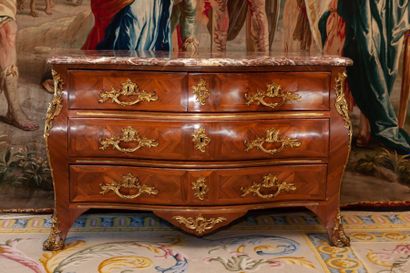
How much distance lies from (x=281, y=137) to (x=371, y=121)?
3.74ft

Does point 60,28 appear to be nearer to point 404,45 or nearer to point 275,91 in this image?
point 275,91

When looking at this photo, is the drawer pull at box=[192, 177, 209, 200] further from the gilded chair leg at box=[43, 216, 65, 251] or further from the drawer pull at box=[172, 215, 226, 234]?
the gilded chair leg at box=[43, 216, 65, 251]

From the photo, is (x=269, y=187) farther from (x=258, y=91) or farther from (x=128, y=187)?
(x=128, y=187)

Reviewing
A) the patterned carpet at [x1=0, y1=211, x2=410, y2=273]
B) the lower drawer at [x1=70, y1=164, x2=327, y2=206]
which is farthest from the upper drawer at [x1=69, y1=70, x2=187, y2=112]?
the patterned carpet at [x1=0, y1=211, x2=410, y2=273]

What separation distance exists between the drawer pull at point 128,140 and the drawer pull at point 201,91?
287 millimetres

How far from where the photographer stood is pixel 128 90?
7.72 feet

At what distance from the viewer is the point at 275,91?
239cm

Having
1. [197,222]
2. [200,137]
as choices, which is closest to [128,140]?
[200,137]

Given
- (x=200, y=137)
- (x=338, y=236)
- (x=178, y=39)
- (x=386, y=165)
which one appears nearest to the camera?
(x=200, y=137)

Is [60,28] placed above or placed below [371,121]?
above

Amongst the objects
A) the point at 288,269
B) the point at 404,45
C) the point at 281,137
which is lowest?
the point at 288,269

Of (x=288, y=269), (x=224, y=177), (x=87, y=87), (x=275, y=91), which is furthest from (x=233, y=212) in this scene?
(x=87, y=87)

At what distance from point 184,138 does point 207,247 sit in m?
0.66

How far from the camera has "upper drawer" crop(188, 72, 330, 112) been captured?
7.68ft
